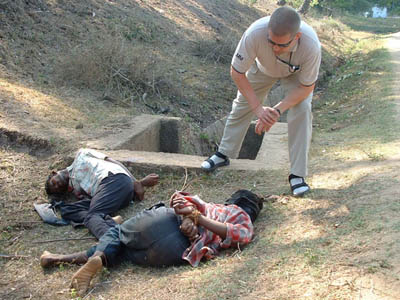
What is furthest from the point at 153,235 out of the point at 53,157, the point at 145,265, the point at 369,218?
the point at 53,157

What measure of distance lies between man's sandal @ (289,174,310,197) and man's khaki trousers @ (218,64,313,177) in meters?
0.05

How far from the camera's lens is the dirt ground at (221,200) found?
2521 mm

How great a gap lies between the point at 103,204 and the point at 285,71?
1.87 m

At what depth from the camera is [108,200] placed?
395 centimetres

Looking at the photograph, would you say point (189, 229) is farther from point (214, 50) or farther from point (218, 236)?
point (214, 50)

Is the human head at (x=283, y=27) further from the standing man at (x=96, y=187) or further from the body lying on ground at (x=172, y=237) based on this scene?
the standing man at (x=96, y=187)

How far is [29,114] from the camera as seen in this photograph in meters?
5.66

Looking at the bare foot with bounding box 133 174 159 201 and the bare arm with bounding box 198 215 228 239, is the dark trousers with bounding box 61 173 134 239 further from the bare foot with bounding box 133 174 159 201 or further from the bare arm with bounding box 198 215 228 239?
the bare arm with bounding box 198 215 228 239

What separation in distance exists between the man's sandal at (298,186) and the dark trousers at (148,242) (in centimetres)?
110

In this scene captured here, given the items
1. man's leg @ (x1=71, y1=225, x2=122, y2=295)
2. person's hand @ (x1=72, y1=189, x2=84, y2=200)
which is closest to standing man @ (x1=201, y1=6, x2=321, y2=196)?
man's leg @ (x1=71, y1=225, x2=122, y2=295)

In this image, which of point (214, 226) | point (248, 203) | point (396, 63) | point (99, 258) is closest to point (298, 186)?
point (248, 203)

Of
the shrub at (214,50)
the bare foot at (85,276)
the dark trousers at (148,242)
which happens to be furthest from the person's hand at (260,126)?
the shrub at (214,50)

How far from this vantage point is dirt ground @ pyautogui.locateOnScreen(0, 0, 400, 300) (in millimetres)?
2521

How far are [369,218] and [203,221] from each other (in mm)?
1100
